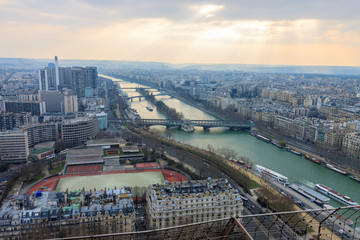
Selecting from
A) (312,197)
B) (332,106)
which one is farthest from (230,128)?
(312,197)

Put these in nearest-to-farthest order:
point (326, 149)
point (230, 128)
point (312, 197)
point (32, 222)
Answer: point (32, 222), point (312, 197), point (326, 149), point (230, 128)

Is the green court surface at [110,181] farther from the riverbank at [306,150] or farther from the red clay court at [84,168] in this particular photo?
the riverbank at [306,150]

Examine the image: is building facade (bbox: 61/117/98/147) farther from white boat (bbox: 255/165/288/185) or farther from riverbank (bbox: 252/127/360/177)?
riverbank (bbox: 252/127/360/177)

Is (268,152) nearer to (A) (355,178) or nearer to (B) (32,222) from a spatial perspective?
(A) (355,178)

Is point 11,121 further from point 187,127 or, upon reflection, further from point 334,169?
point 334,169

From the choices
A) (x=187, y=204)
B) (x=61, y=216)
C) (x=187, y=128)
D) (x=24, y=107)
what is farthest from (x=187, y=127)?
A: (x=61, y=216)
